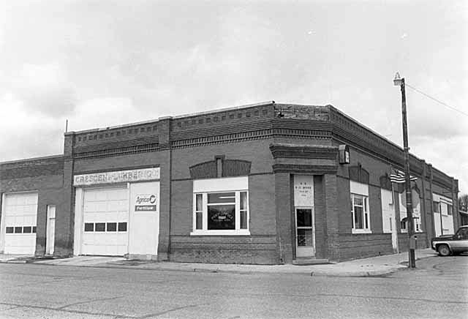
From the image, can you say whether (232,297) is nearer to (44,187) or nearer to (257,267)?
(257,267)

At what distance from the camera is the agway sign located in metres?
24.0

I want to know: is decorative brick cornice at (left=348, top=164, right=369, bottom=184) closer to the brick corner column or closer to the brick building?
the brick building

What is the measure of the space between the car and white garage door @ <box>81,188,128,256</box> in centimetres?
1707

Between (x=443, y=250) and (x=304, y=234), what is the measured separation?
10220 mm

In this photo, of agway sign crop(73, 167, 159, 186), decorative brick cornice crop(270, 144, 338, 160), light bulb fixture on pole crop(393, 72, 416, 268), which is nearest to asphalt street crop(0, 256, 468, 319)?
light bulb fixture on pole crop(393, 72, 416, 268)

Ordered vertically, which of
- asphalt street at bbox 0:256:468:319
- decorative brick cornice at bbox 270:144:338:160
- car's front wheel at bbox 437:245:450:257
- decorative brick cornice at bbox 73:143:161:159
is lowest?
asphalt street at bbox 0:256:468:319

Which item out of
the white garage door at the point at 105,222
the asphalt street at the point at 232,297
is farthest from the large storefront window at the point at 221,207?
the asphalt street at the point at 232,297

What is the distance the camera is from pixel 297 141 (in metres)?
21.3

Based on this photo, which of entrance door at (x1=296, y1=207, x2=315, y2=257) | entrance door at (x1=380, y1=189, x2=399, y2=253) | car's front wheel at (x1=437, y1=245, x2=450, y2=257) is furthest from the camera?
entrance door at (x1=380, y1=189, x2=399, y2=253)

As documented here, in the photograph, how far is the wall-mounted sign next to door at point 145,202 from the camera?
2391cm

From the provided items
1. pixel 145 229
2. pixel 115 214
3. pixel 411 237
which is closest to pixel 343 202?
pixel 411 237

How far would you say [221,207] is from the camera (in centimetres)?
2200

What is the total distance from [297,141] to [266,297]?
1116 cm

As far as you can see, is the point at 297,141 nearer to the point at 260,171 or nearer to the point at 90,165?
the point at 260,171
